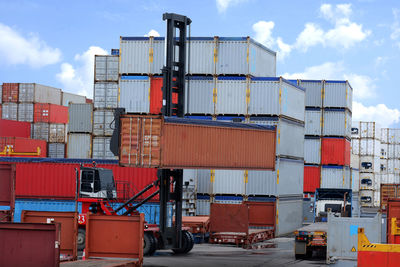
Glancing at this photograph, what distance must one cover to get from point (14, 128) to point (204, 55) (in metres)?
29.9

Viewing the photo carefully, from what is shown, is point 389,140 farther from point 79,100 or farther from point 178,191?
point 178,191

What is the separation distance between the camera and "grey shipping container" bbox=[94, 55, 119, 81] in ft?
127

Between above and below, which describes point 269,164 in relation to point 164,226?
above

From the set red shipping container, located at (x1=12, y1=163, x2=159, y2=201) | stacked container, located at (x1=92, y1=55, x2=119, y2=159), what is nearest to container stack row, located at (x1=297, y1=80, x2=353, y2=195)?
stacked container, located at (x1=92, y1=55, x2=119, y2=159)

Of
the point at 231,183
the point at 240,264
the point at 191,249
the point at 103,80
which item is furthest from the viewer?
the point at 103,80

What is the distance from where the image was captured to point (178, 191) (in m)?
22.3

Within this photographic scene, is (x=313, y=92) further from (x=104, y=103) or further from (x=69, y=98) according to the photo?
(x=69, y=98)

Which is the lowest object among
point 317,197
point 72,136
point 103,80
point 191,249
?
point 191,249

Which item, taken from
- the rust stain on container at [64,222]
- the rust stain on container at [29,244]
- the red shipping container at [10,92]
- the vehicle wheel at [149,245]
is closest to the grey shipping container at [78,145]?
the vehicle wheel at [149,245]

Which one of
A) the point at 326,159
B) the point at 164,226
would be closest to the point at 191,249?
the point at 164,226

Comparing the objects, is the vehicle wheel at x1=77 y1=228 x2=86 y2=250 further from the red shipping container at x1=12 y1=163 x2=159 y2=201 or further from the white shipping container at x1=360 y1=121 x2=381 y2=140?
the white shipping container at x1=360 y1=121 x2=381 y2=140

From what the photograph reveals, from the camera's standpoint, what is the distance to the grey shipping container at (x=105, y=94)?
38.5m

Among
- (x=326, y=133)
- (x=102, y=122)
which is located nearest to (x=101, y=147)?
(x=102, y=122)

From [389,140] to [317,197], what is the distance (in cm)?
4522
